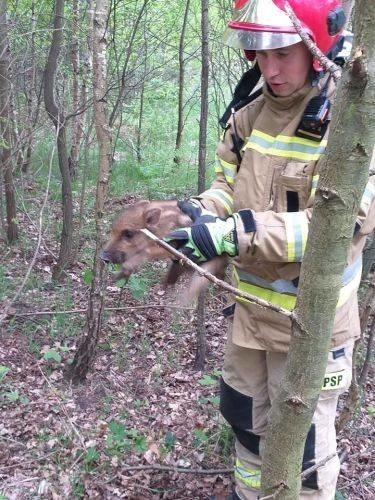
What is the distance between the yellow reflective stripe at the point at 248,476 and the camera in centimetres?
274

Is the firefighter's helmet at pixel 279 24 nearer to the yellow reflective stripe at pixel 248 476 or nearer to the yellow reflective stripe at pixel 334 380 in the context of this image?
the yellow reflective stripe at pixel 334 380

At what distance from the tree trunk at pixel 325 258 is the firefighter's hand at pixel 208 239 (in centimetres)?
70

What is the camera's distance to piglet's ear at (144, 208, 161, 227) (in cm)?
248

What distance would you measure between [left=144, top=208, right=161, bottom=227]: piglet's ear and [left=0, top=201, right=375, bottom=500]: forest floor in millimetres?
1594

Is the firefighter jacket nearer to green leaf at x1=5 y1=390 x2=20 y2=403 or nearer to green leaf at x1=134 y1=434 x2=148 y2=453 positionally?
green leaf at x1=134 y1=434 x2=148 y2=453

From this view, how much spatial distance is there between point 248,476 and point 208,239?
1498 millimetres

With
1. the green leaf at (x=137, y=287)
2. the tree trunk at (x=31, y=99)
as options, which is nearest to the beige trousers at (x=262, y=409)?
the green leaf at (x=137, y=287)

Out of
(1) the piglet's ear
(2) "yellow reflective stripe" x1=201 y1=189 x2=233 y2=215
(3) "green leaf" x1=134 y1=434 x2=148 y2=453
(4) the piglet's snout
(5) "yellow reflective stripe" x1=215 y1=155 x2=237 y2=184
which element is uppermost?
(5) "yellow reflective stripe" x1=215 y1=155 x2=237 y2=184

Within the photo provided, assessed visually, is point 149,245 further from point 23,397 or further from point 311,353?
point 23,397

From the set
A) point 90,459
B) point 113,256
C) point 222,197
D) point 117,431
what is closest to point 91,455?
point 90,459

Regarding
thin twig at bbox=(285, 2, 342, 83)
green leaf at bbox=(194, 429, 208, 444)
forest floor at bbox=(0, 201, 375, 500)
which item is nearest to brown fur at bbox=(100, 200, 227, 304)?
thin twig at bbox=(285, 2, 342, 83)

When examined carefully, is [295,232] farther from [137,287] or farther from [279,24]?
[137,287]

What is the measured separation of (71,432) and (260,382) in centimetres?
166

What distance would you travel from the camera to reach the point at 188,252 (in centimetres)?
205
